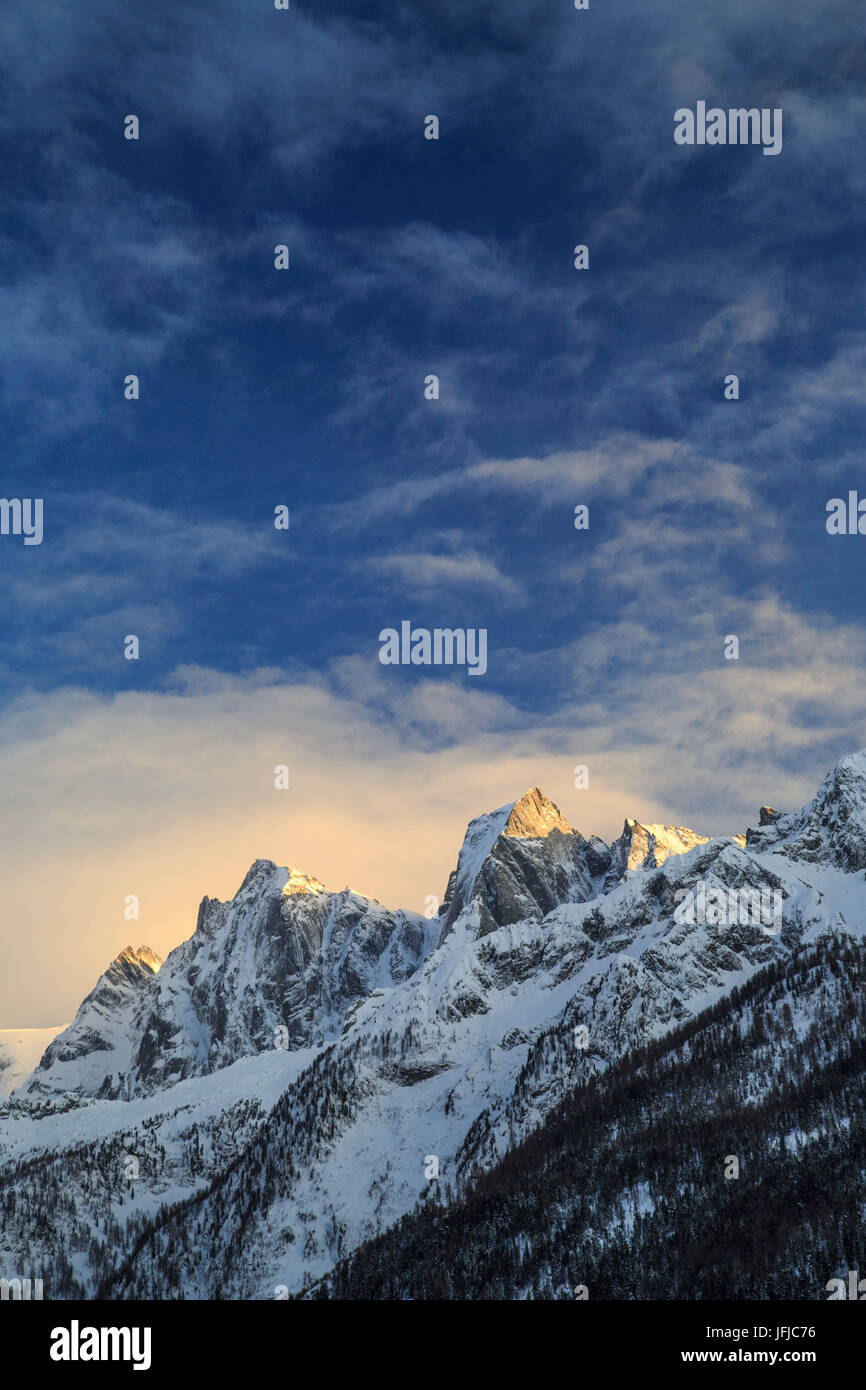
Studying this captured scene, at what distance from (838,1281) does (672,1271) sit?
2785cm
